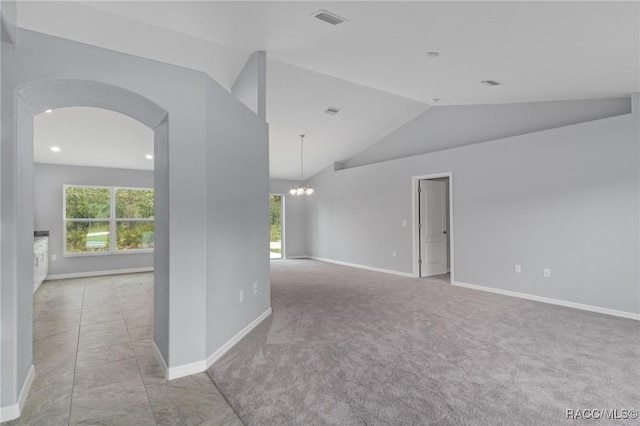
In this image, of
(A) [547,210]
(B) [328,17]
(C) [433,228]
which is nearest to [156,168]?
(B) [328,17]

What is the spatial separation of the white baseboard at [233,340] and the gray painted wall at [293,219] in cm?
578

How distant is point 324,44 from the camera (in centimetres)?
366

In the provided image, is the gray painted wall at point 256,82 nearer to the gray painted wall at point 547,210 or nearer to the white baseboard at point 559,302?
the gray painted wall at point 547,210

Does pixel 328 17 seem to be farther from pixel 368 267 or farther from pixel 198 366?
pixel 368 267

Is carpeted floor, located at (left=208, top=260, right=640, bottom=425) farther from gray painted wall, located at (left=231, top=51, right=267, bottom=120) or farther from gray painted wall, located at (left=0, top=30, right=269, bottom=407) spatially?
gray painted wall, located at (left=231, top=51, right=267, bottom=120)

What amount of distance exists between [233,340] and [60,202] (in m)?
5.86

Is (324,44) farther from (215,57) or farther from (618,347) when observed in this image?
(618,347)

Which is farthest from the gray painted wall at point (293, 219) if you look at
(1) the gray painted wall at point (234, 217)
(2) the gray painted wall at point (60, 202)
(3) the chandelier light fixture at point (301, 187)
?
(1) the gray painted wall at point (234, 217)

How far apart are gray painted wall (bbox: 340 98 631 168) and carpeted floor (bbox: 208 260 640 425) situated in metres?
2.79

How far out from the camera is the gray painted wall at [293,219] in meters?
9.95

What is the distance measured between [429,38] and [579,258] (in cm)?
360

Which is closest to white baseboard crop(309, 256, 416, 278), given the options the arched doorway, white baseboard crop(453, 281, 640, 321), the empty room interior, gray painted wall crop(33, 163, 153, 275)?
the empty room interior

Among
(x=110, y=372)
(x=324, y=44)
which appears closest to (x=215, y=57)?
(x=324, y=44)

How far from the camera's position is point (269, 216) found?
180 inches
